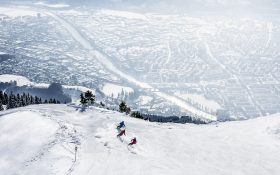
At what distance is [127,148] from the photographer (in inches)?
2958

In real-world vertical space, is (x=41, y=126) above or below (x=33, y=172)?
above

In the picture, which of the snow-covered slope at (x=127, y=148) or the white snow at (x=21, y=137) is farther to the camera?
the white snow at (x=21, y=137)

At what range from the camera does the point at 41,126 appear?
80500 mm

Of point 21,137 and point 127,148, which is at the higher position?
point 21,137

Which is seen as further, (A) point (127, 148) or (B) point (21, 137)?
(B) point (21, 137)

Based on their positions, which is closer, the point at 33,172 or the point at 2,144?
the point at 33,172

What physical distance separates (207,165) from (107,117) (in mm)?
38471

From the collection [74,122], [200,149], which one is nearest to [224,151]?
[200,149]

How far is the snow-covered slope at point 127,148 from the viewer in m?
66.1

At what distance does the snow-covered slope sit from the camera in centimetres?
6606

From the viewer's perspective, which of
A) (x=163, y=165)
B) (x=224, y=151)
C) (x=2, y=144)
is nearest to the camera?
(x=163, y=165)

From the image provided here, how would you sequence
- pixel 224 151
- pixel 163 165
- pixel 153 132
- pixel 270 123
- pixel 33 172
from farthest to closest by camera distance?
pixel 270 123 < pixel 153 132 < pixel 224 151 < pixel 163 165 < pixel 33 172

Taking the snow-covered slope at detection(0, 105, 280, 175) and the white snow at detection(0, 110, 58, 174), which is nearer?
the snow-covered slope at detection(0, 105, 280, 175)

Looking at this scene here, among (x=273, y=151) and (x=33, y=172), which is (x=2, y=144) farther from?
(x=273, y=151)
